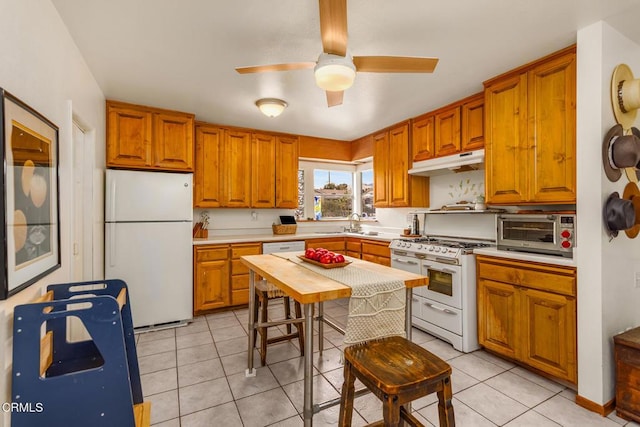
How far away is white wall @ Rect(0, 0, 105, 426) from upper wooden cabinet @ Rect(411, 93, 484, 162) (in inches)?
132

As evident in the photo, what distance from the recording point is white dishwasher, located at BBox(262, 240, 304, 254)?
405cm

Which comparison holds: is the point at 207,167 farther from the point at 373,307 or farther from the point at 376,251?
the point at 373,307

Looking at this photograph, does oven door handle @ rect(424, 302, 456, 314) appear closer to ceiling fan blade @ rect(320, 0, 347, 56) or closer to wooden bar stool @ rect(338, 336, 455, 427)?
wooden bar stool @ rect(338, 336, 455, 427)

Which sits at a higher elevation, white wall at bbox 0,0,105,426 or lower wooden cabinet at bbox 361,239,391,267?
white wall at bbox 0,0,105,426

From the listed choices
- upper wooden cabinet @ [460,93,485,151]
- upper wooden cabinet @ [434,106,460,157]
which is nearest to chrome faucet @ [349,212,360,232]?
upper wooden cabinet @ [434,106,460,157]

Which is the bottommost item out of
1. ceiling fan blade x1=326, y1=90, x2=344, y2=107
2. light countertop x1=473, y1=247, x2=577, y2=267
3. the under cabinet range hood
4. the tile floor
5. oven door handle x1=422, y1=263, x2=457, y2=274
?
the tile floor

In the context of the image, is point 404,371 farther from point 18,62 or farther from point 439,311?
point 18,62

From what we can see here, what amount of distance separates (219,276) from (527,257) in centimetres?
327

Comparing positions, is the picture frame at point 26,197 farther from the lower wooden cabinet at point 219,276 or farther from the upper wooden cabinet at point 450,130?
the upper wooden cabinet at point 450,130

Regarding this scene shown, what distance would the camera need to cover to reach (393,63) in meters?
1.89

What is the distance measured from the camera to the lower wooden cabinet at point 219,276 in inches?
146

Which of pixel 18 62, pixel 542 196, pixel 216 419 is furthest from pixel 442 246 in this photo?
pixel 18 62

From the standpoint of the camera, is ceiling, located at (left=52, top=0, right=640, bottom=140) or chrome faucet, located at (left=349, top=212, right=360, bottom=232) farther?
chrome faucet, located at (left=349, top=212, right=360, bottom=232)

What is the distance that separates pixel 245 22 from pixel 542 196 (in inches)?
99.7
